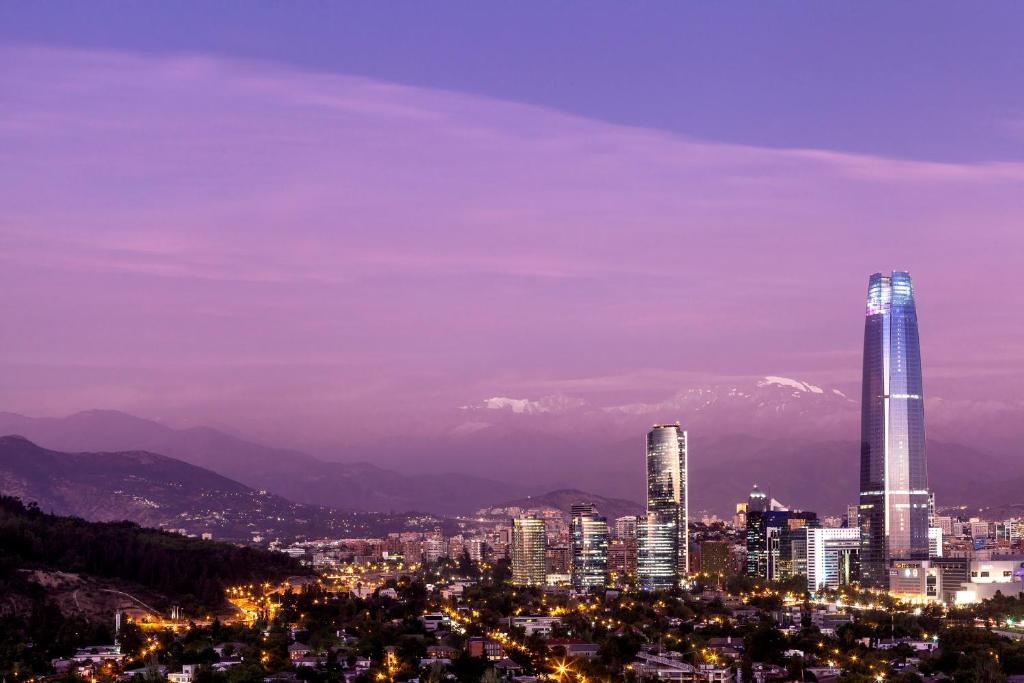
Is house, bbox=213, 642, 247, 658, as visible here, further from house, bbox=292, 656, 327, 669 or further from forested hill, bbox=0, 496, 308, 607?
forested hill, bbox=0, 496, 308, 607

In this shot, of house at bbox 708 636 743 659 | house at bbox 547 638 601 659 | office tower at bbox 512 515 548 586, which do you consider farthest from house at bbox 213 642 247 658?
office tower at bbox 512 515 548 586

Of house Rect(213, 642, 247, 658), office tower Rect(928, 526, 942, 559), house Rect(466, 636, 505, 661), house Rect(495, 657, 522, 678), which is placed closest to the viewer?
house Rect(495, 657, 522, 678)

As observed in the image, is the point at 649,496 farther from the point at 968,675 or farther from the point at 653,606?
the point at 968,675

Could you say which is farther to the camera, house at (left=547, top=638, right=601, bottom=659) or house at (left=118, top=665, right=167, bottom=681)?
house at (left=547, top=638, right=601, bottom=659)

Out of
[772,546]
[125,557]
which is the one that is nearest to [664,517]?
[772,546]

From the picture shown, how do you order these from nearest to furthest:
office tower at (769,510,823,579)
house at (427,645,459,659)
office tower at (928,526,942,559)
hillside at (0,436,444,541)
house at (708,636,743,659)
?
house at (427,645,459,659), house at (708,636,743,659), office tower at (928,526,942,559), office tower at (769,510,823,579), hillside at (0,436,444,541)

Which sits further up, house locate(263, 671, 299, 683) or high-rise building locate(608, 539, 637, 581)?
high-rise building locate(608, 539, 637, 581)

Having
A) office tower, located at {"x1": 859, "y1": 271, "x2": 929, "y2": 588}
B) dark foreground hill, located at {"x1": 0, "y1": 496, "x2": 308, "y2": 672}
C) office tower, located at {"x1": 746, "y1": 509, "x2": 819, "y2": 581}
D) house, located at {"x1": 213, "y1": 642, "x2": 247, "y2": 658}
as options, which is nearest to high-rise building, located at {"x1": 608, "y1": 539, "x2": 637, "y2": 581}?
office tower, located at {"x1": 746, "y1": 509, "x2": 819, "y2": 581}

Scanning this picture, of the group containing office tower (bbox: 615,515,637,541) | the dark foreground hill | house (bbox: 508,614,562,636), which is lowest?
house (bbox: 508,614,562,636)
